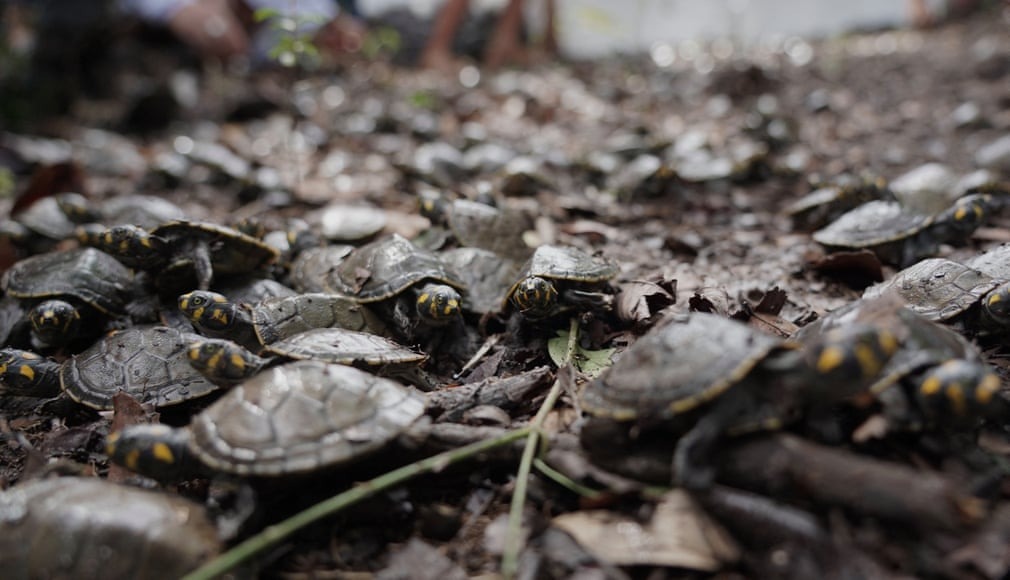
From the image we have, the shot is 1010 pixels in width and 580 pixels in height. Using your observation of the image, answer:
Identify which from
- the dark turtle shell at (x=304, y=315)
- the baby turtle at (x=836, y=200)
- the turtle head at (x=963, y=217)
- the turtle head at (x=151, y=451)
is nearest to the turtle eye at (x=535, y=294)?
the dark turtle shell at (x=304, y=315)

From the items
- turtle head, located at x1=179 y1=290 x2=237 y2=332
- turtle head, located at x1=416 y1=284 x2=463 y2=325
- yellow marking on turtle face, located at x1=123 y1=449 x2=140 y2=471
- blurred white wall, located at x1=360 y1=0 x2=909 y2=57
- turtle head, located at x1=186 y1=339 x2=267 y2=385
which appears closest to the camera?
yellow marking on turtle face, located at x1=123 y1=449 x2=140 y2=471

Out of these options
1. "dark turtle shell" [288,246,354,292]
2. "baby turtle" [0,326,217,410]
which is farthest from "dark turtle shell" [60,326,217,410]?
"dark turtle shell" [288,246,354,292]

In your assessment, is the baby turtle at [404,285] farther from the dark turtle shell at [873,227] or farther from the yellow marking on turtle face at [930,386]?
the dark turtle shell at [873,227]

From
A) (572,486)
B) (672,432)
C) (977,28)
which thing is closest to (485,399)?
(572,486)

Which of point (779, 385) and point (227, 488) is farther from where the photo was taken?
point (227, 488)

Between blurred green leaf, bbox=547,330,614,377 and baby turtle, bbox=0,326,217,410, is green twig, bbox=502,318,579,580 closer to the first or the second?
blurred green leaf, bbox=547,330,614,377

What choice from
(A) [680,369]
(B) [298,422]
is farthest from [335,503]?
(A) [680,369]

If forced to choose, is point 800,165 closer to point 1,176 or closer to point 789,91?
point 789,91

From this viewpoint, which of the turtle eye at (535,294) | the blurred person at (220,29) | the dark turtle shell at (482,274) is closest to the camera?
the turtle eye at (535,294)
